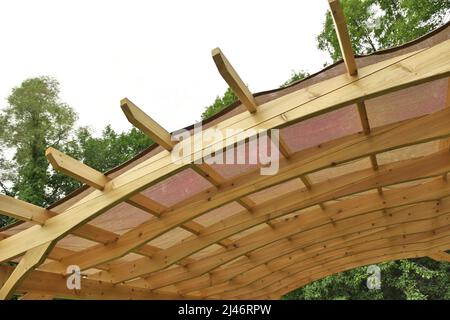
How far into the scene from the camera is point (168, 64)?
36.2 metres

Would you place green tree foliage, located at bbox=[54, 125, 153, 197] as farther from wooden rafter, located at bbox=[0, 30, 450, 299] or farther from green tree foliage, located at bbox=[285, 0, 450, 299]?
wooden rafter, located at bbox=[0, 30, 450, 299]

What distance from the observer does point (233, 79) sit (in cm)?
271

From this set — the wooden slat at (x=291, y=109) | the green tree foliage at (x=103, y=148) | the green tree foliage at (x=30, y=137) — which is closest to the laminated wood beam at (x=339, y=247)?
the wooden slat at (x=291, y=109)

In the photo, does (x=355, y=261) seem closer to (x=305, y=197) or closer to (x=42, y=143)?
(x=305, y=197)

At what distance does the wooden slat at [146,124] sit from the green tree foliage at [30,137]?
17.5 metres

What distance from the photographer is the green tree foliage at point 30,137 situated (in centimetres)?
1978

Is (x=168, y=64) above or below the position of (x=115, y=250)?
above

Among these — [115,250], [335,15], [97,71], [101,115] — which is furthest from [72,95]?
[335,15]

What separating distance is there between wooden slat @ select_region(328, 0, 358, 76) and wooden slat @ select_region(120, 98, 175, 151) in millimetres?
1374

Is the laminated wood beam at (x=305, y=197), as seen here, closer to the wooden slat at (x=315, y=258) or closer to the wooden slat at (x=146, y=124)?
the wooden slat at (x=146, y=124)

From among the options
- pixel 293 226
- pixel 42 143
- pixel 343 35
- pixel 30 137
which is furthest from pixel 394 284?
pixel 30 137

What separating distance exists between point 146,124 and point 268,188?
5.48 feet

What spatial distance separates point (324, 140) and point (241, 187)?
893 mm
